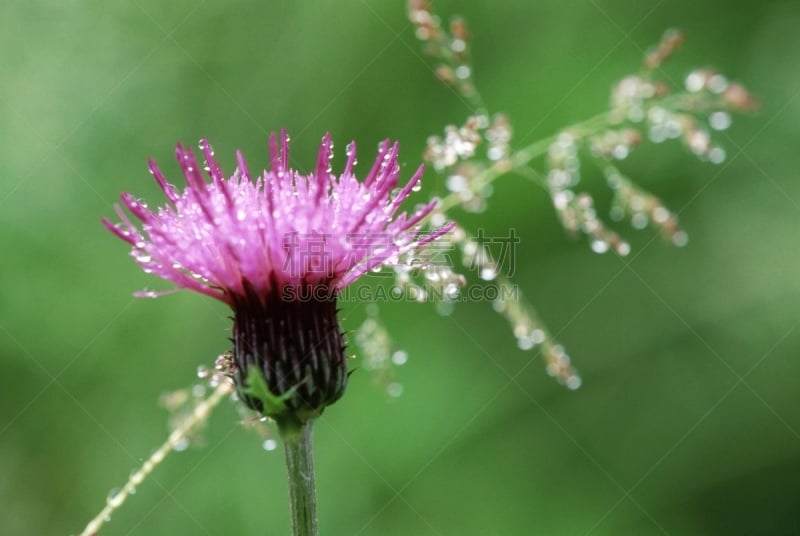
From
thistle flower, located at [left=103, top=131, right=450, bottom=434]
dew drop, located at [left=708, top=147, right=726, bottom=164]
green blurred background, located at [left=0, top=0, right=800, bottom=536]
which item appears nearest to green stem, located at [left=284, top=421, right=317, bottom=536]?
thistle flower, located at [left=103, top=131, right=450, bottom=434]

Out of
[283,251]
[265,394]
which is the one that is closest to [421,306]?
[283,251]

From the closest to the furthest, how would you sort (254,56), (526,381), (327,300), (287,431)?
(287,431), (327,300), (526,381), (254,56)

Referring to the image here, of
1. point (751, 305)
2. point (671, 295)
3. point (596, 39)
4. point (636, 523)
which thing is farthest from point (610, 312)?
point (596, 39)

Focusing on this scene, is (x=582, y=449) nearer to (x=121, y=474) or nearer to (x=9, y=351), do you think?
(x=121, y=474)

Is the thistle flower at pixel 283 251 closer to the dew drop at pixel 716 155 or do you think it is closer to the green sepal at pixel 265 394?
the green sepal at pixel 265 394

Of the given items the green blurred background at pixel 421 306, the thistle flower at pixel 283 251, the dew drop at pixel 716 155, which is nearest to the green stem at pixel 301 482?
the thistle flower at pixel 283 251

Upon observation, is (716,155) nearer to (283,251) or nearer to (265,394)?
(283,251)
